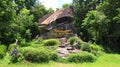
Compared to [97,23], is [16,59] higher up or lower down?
lower down

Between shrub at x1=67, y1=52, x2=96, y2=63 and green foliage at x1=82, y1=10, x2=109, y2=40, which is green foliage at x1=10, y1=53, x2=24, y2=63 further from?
green foliage at x1=82, y1=10, x2=109, y2=40

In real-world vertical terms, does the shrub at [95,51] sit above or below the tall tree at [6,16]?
below

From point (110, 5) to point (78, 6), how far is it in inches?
392

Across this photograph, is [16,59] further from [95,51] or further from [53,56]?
[95,51]

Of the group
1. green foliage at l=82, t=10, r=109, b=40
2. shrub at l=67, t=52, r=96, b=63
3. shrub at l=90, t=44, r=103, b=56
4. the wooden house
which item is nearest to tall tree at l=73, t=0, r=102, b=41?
the wooden house

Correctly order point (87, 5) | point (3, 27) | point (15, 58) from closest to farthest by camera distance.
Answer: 1. point (15, 58)
2. point (3, 27)
3. point (87, 5)

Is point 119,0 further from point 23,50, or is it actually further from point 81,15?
point 23,50

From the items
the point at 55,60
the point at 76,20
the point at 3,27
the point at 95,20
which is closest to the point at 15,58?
the point at 55,60

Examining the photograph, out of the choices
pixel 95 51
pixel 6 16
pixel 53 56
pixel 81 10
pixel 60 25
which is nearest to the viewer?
pixel 53 56

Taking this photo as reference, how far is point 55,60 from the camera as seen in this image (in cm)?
2742

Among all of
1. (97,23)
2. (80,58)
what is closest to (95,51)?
(80,58)

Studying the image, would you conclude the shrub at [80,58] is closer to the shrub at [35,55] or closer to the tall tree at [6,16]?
the shrub at [35,55]

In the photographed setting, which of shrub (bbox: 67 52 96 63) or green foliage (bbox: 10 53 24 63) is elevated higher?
green foliage (bbox: 10 53 24 63)

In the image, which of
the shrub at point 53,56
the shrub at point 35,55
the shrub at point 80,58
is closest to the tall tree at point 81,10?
the shrub at point 80,58
